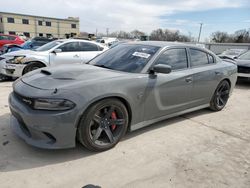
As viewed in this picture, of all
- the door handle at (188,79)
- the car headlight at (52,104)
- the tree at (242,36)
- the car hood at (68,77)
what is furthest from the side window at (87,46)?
the tree at (242,36)

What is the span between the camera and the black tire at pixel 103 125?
3055 mm

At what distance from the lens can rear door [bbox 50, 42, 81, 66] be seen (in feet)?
25.7

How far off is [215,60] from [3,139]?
4320 mm

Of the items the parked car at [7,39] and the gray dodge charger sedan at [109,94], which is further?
the parked car at [7,39]

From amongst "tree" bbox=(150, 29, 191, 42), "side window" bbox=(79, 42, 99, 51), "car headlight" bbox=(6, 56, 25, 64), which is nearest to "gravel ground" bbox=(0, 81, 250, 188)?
"car headlight" bbox=(6, 56, 25, 64)

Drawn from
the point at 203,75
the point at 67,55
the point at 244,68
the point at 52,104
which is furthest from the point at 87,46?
the point at 52,104

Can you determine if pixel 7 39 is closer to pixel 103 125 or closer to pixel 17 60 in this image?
pixel 17 60

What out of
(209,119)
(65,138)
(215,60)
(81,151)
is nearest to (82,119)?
(65,138)

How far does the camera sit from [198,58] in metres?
4.76

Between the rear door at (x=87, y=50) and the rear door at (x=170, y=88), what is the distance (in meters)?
4.64

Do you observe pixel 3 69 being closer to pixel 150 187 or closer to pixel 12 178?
pixel 12 178

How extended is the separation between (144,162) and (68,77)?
1505 mm

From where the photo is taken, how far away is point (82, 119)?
9.85ft

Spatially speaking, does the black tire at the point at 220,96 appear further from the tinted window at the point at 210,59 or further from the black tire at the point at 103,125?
the black tire at the point at 103,125
